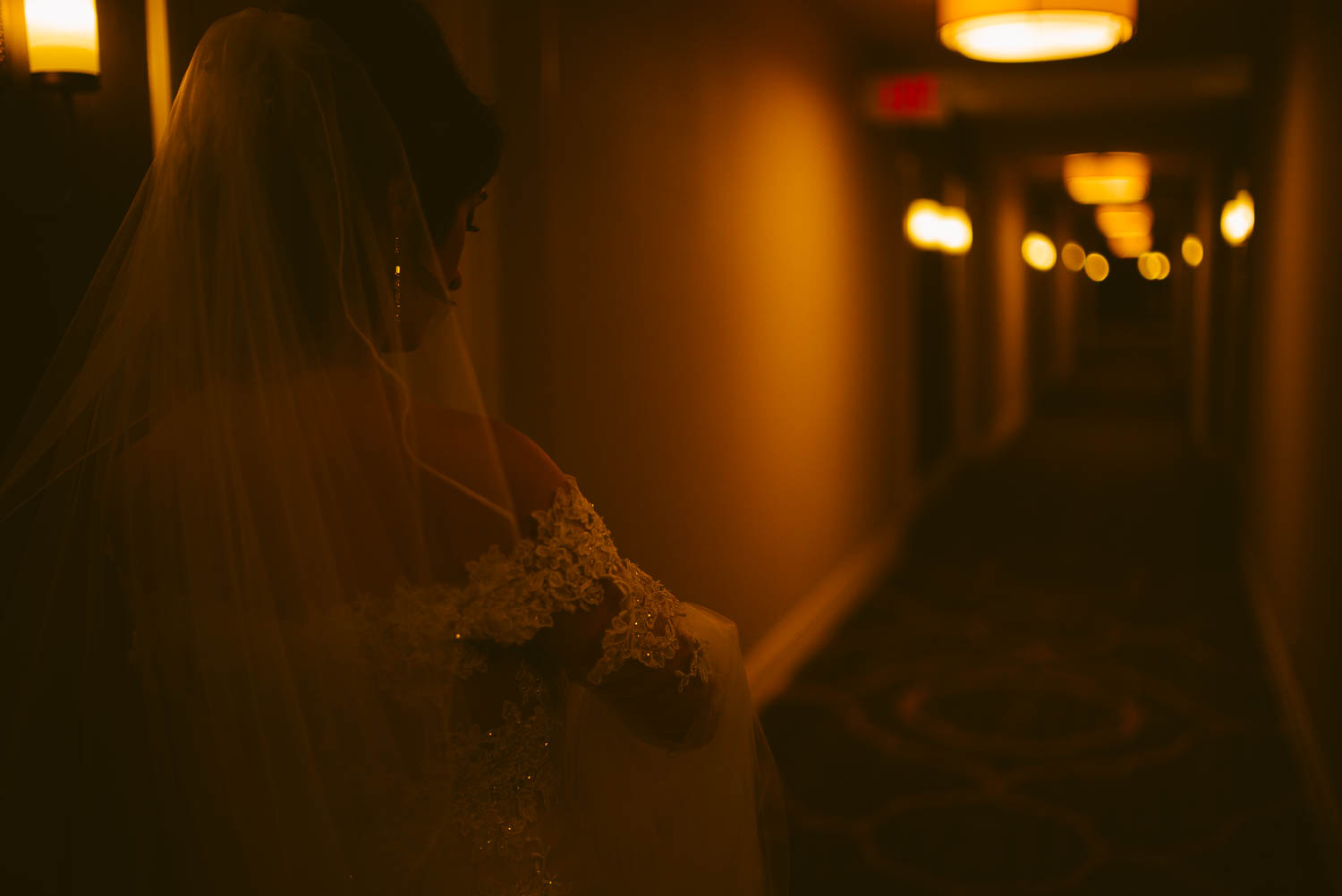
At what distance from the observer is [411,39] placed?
4.01ft

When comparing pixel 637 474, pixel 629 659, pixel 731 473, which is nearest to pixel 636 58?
pixel 637 474

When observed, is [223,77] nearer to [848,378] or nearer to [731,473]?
[731,473]

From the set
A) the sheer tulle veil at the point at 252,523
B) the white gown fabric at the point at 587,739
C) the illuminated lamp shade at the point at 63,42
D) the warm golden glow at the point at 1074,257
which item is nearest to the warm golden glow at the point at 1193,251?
the warm golden glow at the point at 1074,257

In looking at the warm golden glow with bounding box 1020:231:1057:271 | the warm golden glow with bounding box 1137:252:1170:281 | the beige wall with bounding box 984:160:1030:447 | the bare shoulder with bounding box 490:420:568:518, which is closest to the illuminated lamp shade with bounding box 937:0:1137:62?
the bare shoulder with bounding box 490:420:568:518

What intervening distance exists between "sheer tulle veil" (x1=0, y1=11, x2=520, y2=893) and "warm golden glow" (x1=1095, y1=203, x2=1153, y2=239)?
52.1 ft

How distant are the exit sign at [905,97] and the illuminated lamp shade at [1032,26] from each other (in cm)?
169

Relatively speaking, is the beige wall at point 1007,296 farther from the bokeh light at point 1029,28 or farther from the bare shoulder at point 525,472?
the bare shoulder at point 525,472

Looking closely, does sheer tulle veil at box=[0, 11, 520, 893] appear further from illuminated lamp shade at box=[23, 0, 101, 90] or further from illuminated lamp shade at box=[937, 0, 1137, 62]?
illuminated lamp shade at box=[937, 0, 1137, 62]

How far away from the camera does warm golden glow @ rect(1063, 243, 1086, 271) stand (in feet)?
66.8

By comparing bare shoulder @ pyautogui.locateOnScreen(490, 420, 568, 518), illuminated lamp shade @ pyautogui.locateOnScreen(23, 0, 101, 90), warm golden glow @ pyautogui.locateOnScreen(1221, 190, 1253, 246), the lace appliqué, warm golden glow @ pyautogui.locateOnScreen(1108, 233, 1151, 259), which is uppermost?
warm golden glow @ pyautogui.locateOnScreen(1108, 233, 1151, 259)

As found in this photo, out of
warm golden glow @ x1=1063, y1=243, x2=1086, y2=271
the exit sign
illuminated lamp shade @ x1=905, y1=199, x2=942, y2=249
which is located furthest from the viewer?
warm golden glow @ x1=1063, y1=243, x2=1086, y2=271

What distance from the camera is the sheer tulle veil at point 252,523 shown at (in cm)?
119

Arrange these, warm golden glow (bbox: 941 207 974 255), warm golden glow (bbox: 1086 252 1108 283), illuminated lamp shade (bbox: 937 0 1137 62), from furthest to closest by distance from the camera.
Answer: warm golden glow (bbox: 1086 252 1108 283) → warm golden glow (bbox: 941 207 974 255) → illuminated lamp shade (bbox: 937 0 1137 62)

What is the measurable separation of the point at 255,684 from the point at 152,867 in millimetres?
260
